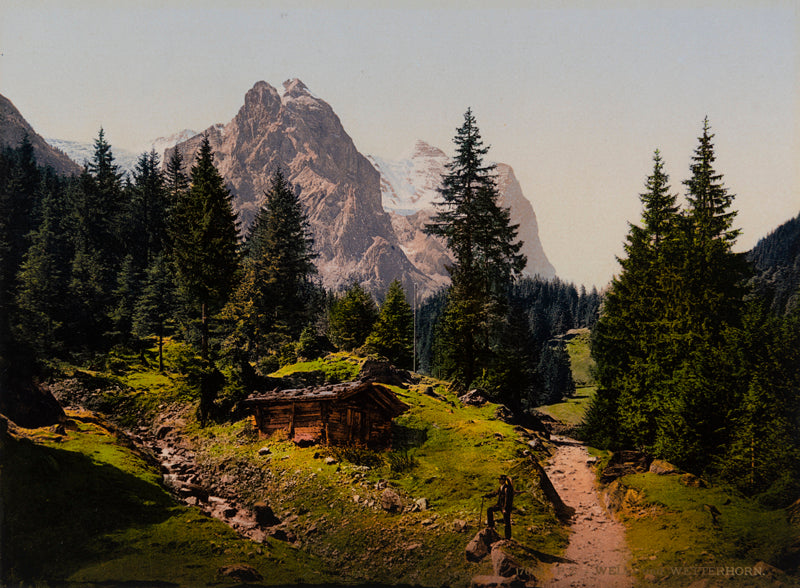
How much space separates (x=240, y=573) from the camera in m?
15.1

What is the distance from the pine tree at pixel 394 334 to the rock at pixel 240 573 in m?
Result: 39.2

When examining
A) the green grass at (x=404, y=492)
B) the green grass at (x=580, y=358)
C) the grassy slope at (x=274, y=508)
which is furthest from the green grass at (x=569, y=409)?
the grassy slope at (x=274, y=508)

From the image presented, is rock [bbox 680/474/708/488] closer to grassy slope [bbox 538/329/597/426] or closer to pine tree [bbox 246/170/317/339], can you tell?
pine tree [bbox 246/170/317/339]

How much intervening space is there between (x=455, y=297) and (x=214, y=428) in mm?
20803

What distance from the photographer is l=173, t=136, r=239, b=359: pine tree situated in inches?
1535

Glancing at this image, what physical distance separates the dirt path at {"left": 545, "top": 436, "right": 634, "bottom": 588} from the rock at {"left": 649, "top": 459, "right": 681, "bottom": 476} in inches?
118

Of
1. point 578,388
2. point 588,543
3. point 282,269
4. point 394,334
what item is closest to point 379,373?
point 282,269

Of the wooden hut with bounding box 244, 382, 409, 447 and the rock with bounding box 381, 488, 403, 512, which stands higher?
the wooden hut with bounding box 244, 382, 409, 447

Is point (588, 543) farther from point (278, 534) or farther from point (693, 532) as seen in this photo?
point (278, 534)

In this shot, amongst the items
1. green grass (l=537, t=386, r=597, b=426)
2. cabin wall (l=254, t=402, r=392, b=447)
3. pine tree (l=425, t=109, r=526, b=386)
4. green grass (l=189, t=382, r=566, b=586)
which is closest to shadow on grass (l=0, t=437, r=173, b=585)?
green grass (l=189, t=382, r=566, b=586)

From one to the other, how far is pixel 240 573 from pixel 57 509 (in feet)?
21.5

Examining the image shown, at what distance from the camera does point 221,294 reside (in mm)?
40281

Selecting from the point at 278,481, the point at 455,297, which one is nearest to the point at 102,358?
the point at 278,481

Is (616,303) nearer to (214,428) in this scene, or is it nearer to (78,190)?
(214,428)
